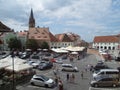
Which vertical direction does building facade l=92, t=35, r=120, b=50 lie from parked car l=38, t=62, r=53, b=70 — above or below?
above

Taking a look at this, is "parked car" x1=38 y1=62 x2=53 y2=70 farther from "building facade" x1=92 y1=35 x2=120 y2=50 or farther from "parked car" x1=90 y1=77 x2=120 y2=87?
"building facade" x1=92 y1=35 x2=120 y2=50

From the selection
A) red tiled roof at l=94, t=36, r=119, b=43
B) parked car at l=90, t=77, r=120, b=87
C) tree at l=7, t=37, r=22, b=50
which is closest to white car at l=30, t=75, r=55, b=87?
parked car at l=90, t=77, r=120, b=87

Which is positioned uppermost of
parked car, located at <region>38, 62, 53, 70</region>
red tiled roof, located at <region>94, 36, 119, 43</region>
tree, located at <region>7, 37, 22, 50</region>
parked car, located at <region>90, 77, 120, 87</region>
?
red tiled roof, located at <region>94, 36, 119, 43</region>

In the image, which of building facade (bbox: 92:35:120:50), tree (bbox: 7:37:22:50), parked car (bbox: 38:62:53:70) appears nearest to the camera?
parked car (bbox: 38:62:53:70)

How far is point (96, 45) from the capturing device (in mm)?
166500

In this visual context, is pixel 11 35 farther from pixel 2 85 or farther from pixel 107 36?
pixel 2 85

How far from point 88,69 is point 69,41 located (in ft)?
326

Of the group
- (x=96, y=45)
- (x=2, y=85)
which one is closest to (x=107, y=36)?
(x=96, y=45)

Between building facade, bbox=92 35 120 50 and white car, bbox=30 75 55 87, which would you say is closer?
white car, bbox=30 75 55 87

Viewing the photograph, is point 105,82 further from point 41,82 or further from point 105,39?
point 105,39

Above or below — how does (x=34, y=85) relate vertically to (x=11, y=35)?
below

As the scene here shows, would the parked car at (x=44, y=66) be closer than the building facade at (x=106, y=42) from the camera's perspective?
Yes

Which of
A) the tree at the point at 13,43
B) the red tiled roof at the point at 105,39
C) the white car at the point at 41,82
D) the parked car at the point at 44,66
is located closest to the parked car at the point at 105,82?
the white car at the point at 41,82

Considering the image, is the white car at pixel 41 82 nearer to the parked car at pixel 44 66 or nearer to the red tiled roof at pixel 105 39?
the parked car at pixel 44 66
